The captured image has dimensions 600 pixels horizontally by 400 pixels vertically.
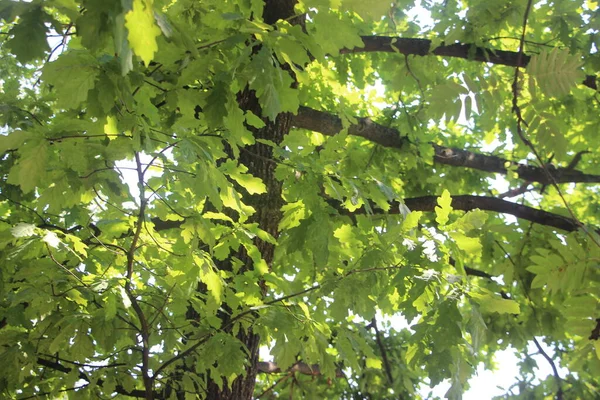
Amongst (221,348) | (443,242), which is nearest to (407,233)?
(443,242)

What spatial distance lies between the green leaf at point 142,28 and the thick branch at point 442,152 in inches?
117

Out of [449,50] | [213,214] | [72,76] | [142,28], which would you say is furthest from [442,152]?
[142,28]

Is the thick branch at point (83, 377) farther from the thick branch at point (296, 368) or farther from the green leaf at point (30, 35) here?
the thick branch at point (296, 368)

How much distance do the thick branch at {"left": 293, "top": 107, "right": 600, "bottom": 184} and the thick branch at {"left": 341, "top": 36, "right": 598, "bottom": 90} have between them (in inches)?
20.3

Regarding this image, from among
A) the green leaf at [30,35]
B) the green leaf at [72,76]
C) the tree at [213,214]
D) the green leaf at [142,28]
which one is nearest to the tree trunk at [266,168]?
the tree at [213,214]

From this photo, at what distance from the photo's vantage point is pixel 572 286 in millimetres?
2371

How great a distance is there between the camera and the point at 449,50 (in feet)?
12.4

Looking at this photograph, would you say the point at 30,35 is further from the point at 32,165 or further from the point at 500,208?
the point at 500,208

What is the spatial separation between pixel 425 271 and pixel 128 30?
125cm

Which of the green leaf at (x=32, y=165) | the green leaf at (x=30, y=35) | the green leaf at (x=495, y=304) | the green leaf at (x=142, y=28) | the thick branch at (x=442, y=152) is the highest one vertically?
the thick branch at (x=442, y=152)

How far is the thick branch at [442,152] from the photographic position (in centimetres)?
405

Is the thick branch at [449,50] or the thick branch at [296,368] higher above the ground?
the thick branch at [449,50]

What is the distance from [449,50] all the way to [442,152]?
110 cm

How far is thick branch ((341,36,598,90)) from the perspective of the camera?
3.61 m
